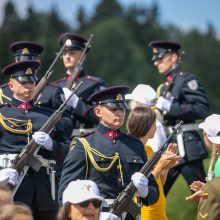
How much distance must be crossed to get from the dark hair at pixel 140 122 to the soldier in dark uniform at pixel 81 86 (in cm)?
185

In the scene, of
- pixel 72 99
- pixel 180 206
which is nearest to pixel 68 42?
pixel 72 99

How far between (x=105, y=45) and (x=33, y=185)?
307 ft

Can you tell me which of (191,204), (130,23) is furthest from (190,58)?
(191,204)

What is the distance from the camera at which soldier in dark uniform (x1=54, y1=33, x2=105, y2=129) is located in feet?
45.1

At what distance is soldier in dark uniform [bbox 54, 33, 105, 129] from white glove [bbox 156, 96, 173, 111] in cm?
77

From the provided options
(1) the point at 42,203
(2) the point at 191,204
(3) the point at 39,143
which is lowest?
(2) the point at 191,204

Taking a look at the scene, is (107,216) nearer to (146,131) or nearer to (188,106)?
(146,131)

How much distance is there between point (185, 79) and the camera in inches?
576

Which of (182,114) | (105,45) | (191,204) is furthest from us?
(105,45)

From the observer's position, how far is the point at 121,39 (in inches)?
4341

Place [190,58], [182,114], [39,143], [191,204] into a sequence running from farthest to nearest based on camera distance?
[190,58] → [191,204] → [182,114] → [39,143]

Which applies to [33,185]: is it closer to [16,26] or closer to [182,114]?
[182,114]

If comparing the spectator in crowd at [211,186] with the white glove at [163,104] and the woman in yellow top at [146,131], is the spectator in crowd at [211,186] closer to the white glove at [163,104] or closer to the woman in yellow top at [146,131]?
the woman in yellow top at [146,131]

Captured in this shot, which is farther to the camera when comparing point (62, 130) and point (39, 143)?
point (62, 130)
